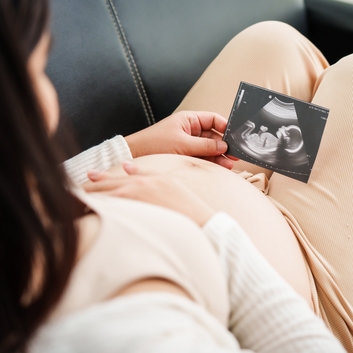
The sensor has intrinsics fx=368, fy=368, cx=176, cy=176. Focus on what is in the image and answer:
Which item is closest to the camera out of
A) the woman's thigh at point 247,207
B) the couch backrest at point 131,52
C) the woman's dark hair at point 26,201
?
the woman's dark hair at point 26,201

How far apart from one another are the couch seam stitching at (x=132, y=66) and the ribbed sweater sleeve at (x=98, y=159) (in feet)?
1.28

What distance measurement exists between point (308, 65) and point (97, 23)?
2.01 ft

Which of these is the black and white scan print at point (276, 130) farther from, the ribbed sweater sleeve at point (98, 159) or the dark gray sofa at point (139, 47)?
the dark gray sofa at point (139, 47)

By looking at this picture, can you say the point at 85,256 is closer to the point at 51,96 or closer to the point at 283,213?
the point at 51,96

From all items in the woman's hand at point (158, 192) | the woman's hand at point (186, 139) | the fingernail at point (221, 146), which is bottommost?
the fingernail at point (221, 146)

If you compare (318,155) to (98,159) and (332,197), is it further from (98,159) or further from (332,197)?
(98,159)

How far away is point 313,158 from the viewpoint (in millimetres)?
749

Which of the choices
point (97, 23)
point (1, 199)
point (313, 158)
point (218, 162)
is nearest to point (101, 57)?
point (97, 23)

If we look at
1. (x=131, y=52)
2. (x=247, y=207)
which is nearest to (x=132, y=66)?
(x=131, y=52)

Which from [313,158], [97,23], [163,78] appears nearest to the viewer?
[313,158]

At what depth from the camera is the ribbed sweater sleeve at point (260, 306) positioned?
47 centimetres

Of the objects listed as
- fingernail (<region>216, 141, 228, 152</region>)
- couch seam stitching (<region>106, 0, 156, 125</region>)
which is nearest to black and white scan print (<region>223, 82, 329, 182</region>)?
fingernail (<region>216, 141, 228, 152</region>)

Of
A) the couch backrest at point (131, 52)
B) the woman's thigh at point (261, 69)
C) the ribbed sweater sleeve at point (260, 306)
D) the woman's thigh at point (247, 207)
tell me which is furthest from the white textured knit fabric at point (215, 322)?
the couch backrest at point (131, 52)

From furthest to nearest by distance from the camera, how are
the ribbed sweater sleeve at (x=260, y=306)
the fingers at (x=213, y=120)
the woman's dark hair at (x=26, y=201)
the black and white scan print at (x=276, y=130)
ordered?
Answer: 1. the fingers at (x=213, y=120)
2. the black and white scan print at (x=276, y=130)
3. the ribbed sweater sleeve at (x=260, y=306)
4. the woman's dark hair at (x=26, y=201)
